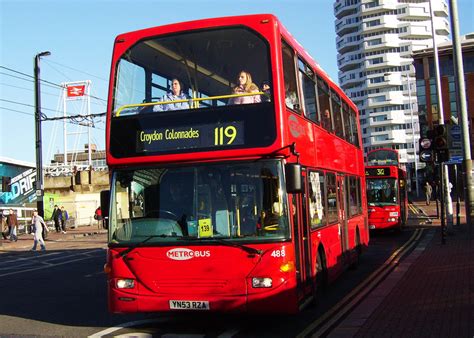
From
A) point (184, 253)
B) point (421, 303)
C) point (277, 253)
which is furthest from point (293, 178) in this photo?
point (421, 303)

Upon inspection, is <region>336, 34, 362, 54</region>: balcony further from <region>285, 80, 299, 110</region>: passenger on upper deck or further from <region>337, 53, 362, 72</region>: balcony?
<region>285, 80, 299, 110</region>: passenger on upper deck

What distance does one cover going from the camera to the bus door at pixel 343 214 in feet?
36.1

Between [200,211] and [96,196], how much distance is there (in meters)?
38.6

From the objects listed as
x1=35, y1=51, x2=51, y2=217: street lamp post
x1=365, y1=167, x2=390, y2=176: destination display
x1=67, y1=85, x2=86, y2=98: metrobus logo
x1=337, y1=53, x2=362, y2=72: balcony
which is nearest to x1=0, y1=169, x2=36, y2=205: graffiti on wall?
x1=67, y1=85, x2=86, y2=98: metrobus logo

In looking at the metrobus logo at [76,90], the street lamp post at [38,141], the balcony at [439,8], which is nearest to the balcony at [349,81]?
the balcony at [439,8]

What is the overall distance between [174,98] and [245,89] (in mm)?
1026

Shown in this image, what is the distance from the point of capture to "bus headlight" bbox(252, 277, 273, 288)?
261 inches

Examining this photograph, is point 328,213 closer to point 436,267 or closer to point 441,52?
point 436,267

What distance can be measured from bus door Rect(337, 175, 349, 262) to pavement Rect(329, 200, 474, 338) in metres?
1.06

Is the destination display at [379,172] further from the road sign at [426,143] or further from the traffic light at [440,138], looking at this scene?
the traffic light at [440,138]

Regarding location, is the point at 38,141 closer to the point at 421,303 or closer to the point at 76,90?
the point at 76,90

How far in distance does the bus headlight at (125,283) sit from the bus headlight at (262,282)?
1.59 metres

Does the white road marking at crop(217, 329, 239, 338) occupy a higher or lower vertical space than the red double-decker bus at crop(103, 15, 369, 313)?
lower

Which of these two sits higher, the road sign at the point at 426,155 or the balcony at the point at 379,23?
the balcony at the point at 379,23
